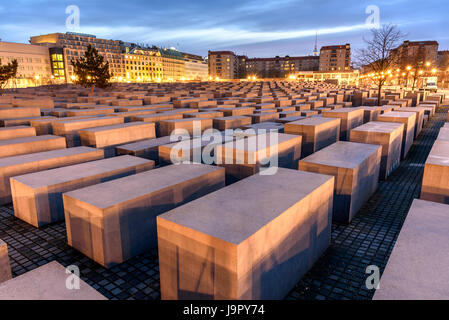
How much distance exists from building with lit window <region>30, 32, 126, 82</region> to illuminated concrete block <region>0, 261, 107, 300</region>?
3978 inches

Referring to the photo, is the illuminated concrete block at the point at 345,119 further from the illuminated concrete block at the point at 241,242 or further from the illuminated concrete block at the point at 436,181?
the illuminated concrete block at the point at 241,242

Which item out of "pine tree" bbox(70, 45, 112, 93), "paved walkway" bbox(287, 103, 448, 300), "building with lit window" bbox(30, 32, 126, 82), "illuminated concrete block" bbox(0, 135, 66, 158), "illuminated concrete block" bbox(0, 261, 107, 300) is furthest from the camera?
"building with lit window" bbox(30, 32, 126, 82)

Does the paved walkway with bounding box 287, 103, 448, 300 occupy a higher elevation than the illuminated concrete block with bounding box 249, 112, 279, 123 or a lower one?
lower

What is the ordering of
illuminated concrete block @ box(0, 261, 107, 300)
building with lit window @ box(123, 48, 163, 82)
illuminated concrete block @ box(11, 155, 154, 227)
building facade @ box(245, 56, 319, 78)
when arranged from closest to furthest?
illuminated concrete block @ box(0, 261, 107, 300) → illuminated concrete block @ box(11, 155, 154, 227) → building with lit window @ box(123, 48, 163, 82) → building facade @ box(245, 56, 319, 78)

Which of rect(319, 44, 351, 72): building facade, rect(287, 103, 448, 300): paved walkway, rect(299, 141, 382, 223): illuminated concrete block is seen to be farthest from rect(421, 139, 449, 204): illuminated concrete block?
rect(319, 44, 351, 72): building facade

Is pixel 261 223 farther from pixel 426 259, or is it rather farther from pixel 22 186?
pixel 22 186

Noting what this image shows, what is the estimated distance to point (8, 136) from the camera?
38.2 ft

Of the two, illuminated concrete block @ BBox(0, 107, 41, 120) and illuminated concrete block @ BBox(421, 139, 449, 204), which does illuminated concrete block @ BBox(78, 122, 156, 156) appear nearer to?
illuminated concrete block @ BBox(0, 107, 41, 120)

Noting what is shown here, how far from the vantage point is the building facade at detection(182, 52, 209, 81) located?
166m

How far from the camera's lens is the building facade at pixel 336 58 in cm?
13100

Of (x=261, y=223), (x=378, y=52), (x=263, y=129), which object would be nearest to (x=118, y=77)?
(x=378, y=52)

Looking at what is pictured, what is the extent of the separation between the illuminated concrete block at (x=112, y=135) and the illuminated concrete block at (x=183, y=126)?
108 cm

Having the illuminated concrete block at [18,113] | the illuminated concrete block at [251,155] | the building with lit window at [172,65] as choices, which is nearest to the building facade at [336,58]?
the building with lit window at [172,65]
